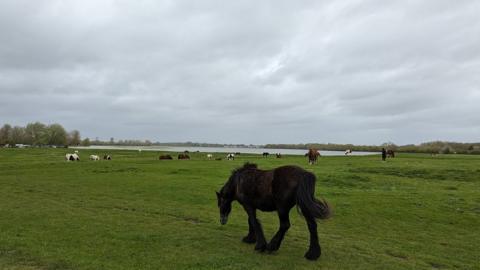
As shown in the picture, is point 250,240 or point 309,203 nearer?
point 309,203

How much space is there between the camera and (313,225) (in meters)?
6.80

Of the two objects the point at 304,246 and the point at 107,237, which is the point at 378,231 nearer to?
the point at 304,246

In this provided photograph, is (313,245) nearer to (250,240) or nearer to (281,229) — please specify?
(281,229)

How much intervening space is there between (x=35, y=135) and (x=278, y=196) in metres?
144

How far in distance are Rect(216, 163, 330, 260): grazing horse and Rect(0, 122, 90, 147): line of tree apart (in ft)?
440

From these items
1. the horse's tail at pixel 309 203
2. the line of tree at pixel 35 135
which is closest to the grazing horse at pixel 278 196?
the horse's tail at pixel 309 203

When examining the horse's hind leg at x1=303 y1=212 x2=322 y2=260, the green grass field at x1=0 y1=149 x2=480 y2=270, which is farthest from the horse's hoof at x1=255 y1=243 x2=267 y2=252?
the horse's hind leg at x1=303 y1=212 x2=322 y2=260

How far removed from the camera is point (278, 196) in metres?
7.07

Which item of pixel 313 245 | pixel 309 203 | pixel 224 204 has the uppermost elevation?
pixel 309 203

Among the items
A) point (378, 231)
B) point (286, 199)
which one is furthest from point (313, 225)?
point (378, 231)

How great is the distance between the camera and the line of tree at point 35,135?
12362 centimetres

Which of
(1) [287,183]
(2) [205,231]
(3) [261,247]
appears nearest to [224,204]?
(2) [205,231]

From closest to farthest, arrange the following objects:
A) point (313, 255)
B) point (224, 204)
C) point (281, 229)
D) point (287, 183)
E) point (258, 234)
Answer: point (313, 255) < point (287, 183) < point (281, 229) < point (258, 234) < point (224, 204)

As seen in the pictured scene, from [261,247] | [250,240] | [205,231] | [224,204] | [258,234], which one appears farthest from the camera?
[205,231]
